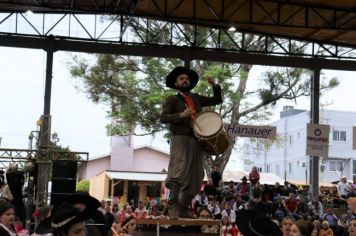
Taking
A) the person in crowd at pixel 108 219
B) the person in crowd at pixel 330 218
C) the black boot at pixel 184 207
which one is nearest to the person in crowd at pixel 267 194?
the person in crowd at pixel 330 218

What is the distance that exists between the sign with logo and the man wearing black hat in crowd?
12662 millimetres

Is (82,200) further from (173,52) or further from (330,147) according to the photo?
(330,147)

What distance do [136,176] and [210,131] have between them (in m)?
22.7

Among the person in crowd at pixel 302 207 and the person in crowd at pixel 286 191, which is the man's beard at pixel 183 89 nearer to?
the person in crowd at pixel 302 207

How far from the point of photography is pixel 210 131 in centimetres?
614

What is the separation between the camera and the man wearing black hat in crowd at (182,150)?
241 inches

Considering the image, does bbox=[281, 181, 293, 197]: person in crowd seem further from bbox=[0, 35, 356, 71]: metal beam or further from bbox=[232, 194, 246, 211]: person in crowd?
bbox=[0, 35, 356, 71]: metal beam

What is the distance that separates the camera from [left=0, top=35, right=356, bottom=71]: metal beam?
703 inches

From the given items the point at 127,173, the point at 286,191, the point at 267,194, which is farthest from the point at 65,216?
the point at 127,173

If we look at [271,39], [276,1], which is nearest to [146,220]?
[276,1]

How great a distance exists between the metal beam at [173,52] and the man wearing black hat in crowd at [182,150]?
12.2 m

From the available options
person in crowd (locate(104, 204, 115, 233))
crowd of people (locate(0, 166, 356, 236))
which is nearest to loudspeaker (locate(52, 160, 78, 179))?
crowd of people (locate(0, 166, 356, 236))

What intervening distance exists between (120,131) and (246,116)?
5.02m

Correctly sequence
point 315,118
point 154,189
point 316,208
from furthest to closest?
point 154,189, point 315,118, point 316,208
